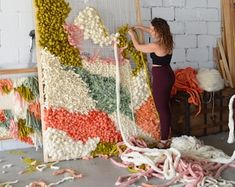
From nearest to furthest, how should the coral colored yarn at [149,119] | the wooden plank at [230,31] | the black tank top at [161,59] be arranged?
the black tank top at [161,59]
the coral colored yarn at [149,119]
the wooden plank at [230,31]

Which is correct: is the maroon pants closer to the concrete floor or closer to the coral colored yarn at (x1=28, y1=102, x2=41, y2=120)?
the concrete floor

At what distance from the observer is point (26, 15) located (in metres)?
2.53

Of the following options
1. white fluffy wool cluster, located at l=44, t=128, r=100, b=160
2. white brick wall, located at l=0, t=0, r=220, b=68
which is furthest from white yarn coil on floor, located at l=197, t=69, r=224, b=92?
white fluffy wool cluster, located at l=44, t=128, r=100, b=160

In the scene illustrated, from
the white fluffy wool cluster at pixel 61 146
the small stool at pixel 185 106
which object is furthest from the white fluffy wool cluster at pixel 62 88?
the small stool at pixel 185 106

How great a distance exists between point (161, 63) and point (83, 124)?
68cm

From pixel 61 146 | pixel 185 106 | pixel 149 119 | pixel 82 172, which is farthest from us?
pixel 185 106

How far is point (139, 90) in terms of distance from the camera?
Result: 2.54m

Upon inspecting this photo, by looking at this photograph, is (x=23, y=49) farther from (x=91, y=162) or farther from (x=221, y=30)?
(x=221, y=30)

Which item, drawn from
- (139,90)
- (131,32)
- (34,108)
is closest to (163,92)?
(139,90)

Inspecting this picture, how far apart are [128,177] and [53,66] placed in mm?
864

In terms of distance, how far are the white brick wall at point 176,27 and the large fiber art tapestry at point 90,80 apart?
28 cm

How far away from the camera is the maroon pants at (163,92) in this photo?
249 cm

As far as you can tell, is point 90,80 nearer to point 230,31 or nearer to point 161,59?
point 161,59

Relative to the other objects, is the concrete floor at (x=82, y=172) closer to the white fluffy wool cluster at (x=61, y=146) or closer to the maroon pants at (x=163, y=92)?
the white fluffy wool cluster at (x=61, y=146)
